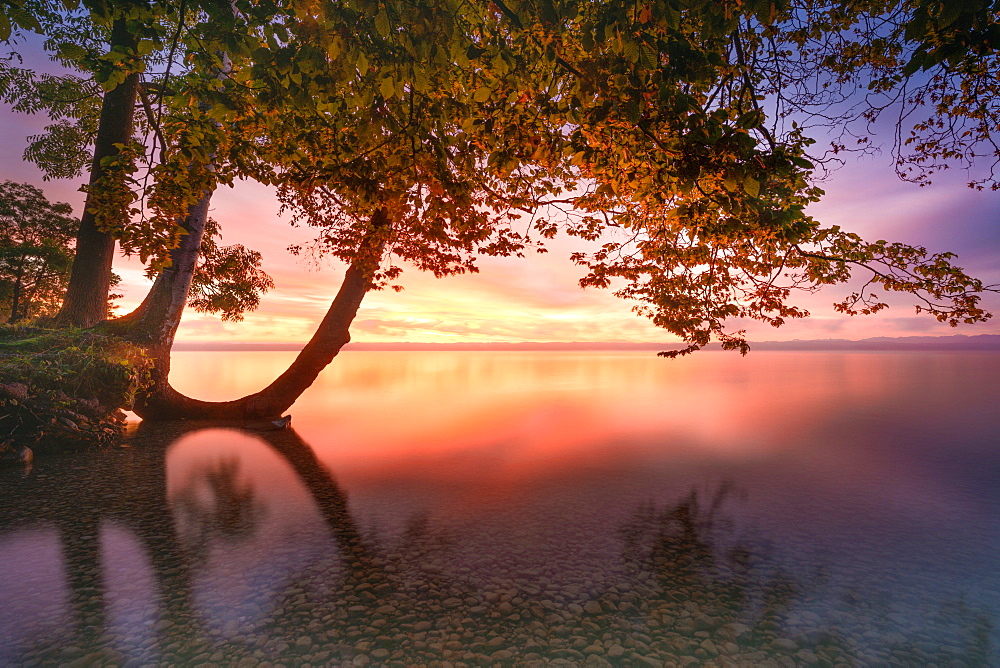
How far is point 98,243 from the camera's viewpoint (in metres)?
12.1

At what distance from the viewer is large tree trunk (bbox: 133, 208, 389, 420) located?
1459 centimetres

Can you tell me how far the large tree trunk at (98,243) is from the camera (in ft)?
39.4

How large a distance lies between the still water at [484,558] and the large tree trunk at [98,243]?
3.58 m

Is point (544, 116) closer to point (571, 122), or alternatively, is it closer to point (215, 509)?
point (571, 122)

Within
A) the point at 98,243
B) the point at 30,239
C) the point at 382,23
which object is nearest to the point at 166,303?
the point at 98,243

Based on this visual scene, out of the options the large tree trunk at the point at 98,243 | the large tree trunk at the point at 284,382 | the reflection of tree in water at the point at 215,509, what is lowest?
the reflection of tree in water at the point at 215,509

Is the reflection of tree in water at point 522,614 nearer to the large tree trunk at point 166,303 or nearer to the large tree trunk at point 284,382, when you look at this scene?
the large tree trunk at point 166,303

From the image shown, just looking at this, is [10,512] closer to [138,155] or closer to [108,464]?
[108,464]

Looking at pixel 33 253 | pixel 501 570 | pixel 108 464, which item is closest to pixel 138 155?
pixel 108 464

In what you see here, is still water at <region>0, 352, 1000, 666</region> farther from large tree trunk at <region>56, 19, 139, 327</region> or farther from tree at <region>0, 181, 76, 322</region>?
tree at <region>0, 181, 76, 322</region>

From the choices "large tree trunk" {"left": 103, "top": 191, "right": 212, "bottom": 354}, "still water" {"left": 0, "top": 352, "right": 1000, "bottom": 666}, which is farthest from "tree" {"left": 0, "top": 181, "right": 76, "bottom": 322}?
"still water" {"left": 0, "top": 352, "right": 1000, "bottom": 666}

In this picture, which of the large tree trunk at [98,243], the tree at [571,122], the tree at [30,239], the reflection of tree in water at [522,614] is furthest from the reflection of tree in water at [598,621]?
the tree at [30,239]

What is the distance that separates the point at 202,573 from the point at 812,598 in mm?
6602

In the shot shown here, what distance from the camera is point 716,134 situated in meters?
4.26
